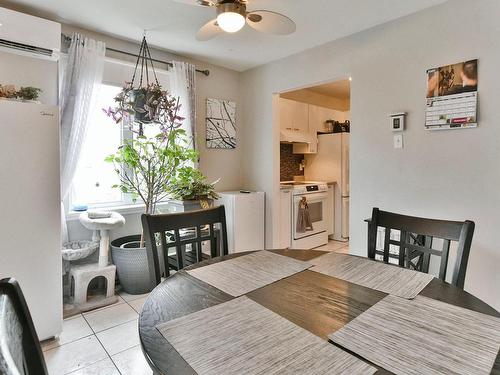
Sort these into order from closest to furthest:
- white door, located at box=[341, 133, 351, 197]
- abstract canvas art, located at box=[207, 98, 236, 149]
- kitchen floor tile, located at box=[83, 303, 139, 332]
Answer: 1. kitchen floor tile, located at box=[83, 303, 139, 332]
2. abstract canvas art, located at box=[207, 98, 236, 149]
3. white door, located at box=[341, 133, 351, 197]

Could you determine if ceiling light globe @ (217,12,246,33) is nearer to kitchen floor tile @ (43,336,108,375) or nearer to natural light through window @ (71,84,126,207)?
natural light through window @ (71,84,126,207)

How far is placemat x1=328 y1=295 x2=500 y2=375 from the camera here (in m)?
0.67

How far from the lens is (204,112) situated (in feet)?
11.8

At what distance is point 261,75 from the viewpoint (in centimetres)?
371

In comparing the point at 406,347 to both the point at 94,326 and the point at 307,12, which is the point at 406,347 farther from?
the point at 307,12

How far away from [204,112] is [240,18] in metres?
1.98

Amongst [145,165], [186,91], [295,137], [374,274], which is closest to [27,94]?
[145,165]

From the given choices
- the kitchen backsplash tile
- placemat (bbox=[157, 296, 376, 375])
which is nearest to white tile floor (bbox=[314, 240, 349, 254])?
the kitchen backsplash tile

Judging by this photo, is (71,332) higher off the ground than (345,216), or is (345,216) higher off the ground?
(345,216)

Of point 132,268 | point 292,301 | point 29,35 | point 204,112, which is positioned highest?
point 29,35

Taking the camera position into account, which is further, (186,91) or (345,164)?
(345,164)

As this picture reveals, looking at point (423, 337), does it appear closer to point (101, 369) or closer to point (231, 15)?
point (231, 15)

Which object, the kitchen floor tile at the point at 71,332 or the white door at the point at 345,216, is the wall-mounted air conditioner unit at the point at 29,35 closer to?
the kitchen floor tile at the point at 71,332

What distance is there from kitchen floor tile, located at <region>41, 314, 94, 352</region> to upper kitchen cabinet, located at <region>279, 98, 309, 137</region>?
3.16 m
